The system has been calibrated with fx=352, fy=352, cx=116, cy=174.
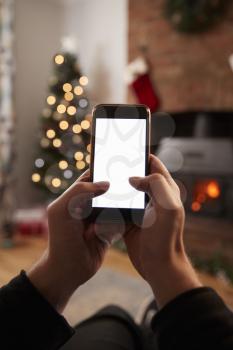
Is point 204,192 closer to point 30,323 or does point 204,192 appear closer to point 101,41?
point 101,41

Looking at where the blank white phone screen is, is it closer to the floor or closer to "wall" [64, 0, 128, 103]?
the floor

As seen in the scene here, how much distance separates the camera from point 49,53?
303 centimetres

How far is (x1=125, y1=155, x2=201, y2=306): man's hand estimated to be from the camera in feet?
1.22

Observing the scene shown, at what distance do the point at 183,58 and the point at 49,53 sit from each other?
1251mm

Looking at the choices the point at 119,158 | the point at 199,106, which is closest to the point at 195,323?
the point at 119,158

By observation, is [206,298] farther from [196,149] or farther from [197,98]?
[197,98]

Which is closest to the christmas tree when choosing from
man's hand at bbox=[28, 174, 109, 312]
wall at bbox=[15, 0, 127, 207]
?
man's hand at bbox=[28, 174, 109, 312]

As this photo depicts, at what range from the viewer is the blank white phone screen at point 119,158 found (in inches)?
21.3

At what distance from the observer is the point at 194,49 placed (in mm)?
2301

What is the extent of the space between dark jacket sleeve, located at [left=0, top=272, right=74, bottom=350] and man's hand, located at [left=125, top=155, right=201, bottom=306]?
121 mm

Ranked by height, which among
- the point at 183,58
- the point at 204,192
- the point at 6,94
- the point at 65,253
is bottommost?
the point at 204,192

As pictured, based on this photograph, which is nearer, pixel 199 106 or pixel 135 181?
pixel 135 181

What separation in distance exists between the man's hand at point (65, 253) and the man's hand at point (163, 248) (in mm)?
71

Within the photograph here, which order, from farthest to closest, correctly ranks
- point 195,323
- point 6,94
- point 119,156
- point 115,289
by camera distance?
point 6,94 → point 115,289 → point 119,156 → point 195,323
